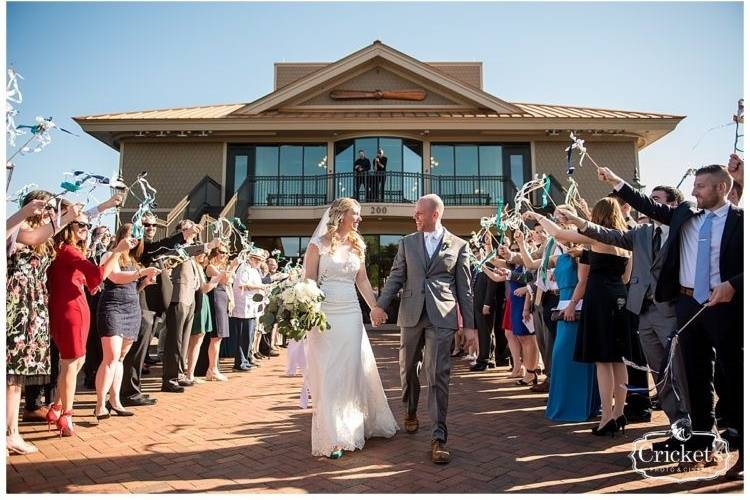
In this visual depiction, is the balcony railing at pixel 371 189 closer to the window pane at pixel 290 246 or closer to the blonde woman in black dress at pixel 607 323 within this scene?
the window pane at pixel 290 246

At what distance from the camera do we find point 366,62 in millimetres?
20328

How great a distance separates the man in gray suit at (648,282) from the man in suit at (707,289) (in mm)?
278

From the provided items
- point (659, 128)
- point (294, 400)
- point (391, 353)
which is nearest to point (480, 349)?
point (391, 353)

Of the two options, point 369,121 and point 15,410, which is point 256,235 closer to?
point 369,121

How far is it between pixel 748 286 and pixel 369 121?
1653cm

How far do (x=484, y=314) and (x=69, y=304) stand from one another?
6.11 m

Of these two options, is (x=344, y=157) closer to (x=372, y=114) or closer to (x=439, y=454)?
(x=372, y=114)

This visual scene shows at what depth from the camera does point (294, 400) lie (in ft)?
21.4

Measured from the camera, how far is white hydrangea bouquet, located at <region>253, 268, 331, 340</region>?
4172 mm

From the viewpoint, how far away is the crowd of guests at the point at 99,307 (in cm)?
409

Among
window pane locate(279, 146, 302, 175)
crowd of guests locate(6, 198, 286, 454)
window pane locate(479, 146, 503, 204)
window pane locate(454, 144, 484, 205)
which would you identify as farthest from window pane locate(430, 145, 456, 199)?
crowd of guests locate(6, 198, 286, 454)

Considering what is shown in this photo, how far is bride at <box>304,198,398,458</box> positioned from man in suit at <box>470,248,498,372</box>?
4147mm

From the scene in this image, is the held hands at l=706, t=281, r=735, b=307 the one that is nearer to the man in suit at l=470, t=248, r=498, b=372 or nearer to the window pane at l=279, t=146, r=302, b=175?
the man in suit at l=470, t=248, r=498, b=372

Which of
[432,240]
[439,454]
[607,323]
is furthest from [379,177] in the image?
[439,454]
